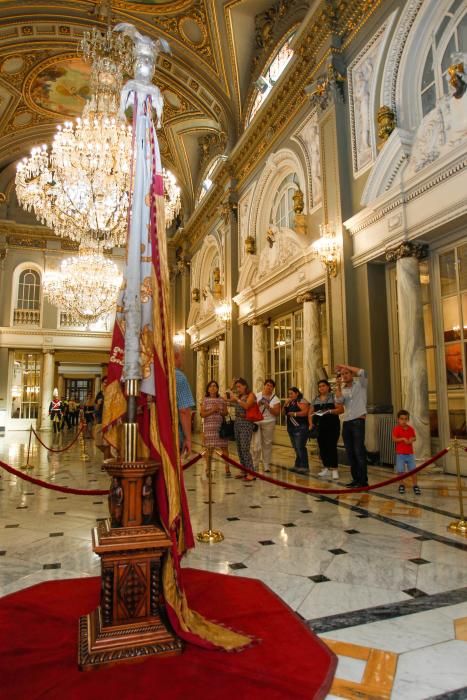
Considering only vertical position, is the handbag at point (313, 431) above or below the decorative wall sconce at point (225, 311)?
below

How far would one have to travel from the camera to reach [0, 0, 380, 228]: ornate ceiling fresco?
11312 millimetres

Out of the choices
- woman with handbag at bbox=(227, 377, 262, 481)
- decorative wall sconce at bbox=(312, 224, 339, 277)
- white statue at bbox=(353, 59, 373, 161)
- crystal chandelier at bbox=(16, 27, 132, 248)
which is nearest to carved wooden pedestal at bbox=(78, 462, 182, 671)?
woman with handbag at bbox=(227, 377, 262, 481)

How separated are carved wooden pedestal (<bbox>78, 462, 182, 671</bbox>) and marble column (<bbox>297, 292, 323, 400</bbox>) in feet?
22.7

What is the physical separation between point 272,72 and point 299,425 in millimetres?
8937

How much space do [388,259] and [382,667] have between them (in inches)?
235

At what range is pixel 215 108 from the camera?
13680 mm

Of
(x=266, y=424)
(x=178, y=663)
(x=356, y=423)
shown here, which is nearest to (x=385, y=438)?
(x=356, y=423)

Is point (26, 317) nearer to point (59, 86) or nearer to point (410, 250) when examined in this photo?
point (59, 86)

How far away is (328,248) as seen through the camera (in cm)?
797

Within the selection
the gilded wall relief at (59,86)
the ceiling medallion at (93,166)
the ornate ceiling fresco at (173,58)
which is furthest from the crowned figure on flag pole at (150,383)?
the gilded wall relief at (59,86)

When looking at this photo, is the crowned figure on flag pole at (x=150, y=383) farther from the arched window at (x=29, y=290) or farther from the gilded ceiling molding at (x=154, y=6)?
the arched window at (x=29, y=290)

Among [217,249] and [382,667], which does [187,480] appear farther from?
[217,249]

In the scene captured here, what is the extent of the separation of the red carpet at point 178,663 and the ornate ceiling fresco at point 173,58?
9.55 m

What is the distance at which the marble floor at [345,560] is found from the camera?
6.30ft
